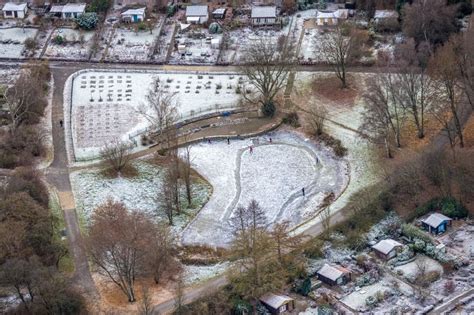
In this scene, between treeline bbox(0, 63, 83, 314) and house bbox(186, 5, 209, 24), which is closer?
treeline bbox(0, 63, 83, 314)

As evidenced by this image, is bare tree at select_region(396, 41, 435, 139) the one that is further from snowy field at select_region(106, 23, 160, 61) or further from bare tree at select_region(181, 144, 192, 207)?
snowy field at select_region(106, 23, 160, 61)

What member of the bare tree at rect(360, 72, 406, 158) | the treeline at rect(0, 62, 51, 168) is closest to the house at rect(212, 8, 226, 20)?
the treeline at rect(0, 62, 51, 168)

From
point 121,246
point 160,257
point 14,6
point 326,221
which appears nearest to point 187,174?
point 160,257

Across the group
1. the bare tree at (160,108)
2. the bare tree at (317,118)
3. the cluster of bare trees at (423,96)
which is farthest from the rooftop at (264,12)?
the cluster of bare trees at (423,96)

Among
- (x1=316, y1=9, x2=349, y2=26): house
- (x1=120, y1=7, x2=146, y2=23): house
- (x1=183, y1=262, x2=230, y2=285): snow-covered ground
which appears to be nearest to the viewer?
(x1=183, y1=262, x2=230, y2=285): snow-covered ground

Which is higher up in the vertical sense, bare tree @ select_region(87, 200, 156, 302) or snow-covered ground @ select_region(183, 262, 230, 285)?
bare tree @ select_region(87, 200, 156, 302)

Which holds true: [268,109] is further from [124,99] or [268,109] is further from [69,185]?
[69,185]
